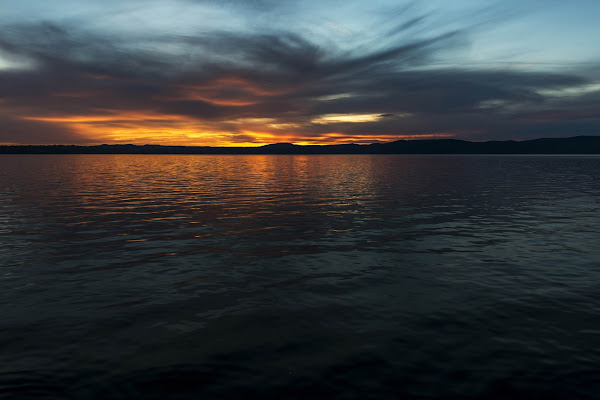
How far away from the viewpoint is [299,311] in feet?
40.1

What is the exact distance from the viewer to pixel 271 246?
20.6 meters

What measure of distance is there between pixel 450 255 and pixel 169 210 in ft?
77.6

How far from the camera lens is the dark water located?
27.8ft

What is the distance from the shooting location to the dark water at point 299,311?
27.8 ft

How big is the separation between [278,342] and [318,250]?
9.87 m

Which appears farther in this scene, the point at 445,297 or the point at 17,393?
the point at 445,297

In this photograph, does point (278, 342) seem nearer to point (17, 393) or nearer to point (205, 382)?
point (205, 382)

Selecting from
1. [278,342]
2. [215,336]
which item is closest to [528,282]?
[278,342]

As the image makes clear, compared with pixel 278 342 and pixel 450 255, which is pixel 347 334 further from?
pixel 450 255

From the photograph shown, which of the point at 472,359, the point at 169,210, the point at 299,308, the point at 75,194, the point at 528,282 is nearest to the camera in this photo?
the point at 472,359

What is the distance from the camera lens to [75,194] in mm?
43688

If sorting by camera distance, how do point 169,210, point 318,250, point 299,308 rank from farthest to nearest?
point 169,210
point 318,250
point 299,308

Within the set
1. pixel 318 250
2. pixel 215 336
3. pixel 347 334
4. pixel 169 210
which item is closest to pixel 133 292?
pixel 215 336

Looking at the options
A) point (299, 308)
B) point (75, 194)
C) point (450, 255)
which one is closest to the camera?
point (299, 308)
